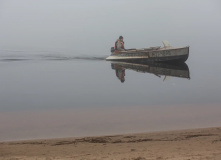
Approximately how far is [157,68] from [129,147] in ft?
71.0

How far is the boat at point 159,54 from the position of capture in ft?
88.2

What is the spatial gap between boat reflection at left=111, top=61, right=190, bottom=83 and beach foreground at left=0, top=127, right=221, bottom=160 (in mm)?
15808

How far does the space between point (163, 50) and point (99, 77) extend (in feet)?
20.6

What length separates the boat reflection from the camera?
81.1 ft

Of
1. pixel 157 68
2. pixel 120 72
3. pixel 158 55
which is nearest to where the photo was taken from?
pixel 120 72

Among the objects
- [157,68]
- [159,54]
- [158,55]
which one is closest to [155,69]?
[157,68]

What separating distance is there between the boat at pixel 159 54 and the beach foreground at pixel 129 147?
1911 centimetres

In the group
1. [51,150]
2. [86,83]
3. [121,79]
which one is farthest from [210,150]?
[121,79]

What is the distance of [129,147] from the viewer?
22.5 ft

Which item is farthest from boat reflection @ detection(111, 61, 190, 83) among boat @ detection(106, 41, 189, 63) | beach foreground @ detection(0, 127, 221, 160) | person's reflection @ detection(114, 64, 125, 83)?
beach foreground @ detection(0, 127, 221, 160)

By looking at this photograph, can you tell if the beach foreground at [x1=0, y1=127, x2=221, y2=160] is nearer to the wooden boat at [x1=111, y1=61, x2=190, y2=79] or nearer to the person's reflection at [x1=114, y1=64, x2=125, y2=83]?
the person's reflection at [x1=114, y1=64, x2=125, y2=83]

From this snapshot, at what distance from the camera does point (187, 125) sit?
32.9 feet

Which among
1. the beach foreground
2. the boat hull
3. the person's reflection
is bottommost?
the beach foreground

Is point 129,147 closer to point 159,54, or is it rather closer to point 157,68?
point 159,54
